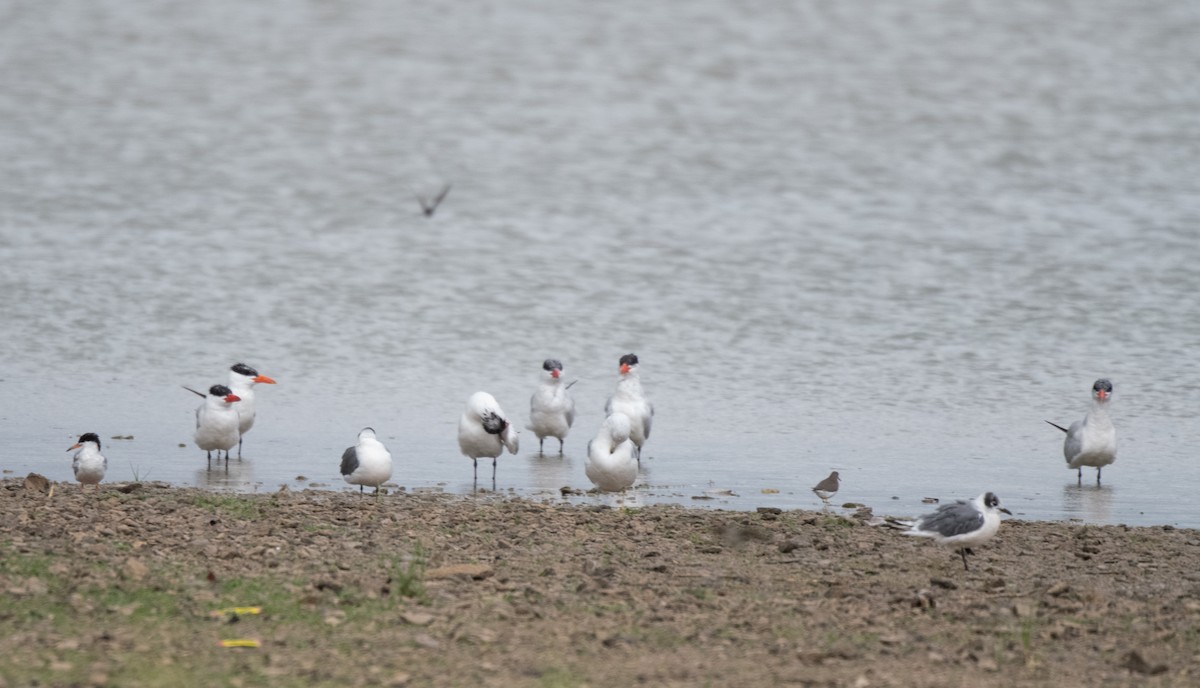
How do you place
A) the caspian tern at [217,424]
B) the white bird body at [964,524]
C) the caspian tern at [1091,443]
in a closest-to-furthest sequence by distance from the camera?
the white bird body at [964,524] → the caspian tern at [217,424] → the caspian tern at [1091,443]

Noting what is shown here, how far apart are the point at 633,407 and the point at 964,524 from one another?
4.97 metres

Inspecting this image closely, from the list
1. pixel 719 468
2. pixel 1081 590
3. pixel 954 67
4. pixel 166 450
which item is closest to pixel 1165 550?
pixel 1081 590

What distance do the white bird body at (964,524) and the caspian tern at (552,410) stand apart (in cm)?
516

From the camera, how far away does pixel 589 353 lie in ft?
59.0

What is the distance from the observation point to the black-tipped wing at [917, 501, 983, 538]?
8.80 metres

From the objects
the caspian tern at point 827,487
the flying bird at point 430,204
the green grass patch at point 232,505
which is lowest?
the green grass patch at point 232,505

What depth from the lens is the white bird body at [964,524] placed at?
880 cm

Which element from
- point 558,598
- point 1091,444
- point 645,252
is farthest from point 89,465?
point 645,252

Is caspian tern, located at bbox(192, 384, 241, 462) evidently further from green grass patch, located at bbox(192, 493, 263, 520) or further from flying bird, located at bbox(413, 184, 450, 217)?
flying bird, located at bbox(413, 184, 450, 217)

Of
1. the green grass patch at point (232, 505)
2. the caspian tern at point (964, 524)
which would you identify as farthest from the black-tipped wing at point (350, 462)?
the caspian tern at point (964, 524)

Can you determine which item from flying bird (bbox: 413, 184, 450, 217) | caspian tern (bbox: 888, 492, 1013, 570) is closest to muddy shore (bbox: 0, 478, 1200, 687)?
caspian tern (bbox: 888, 492, 1013, 570)

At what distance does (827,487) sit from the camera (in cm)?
1106

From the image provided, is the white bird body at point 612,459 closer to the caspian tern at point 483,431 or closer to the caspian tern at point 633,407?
the caspian tern at point 483,431

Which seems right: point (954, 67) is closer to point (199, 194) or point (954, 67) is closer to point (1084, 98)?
point (1084, 98)
